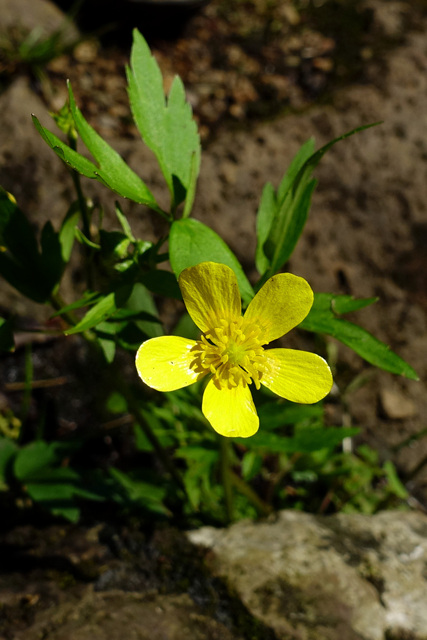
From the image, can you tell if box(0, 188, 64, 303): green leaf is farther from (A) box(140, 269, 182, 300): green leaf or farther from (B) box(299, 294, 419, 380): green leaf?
(B) box(299, 294, 419, 380): green leaf

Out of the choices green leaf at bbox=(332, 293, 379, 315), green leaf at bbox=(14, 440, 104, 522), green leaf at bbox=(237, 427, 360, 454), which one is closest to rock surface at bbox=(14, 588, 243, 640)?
green leaf at bbox=(14, 440, 104, 522)

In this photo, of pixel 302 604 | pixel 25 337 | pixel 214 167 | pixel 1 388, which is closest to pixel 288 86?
pixel 214 167

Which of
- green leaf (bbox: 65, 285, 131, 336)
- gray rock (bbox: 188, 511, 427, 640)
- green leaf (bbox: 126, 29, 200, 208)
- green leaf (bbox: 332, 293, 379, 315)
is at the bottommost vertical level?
gray rock (bbox: 188, 511, 427, 640)

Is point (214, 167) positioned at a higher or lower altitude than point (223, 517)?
higher

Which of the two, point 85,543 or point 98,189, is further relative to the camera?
point 98,189

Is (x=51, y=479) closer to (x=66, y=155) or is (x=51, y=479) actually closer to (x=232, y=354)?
(x=232, y=354)

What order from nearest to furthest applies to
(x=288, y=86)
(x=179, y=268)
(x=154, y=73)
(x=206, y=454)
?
(x=179, y=268), (x=154, y=73), (x=206, y=454), (x=288, y=86)

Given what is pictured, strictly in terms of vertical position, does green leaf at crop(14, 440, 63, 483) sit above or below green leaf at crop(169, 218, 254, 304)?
below

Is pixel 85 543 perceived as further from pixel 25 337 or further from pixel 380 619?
pixel 25 337

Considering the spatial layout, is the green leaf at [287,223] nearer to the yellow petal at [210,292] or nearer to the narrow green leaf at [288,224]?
the narrow green leaf at [288,224]
